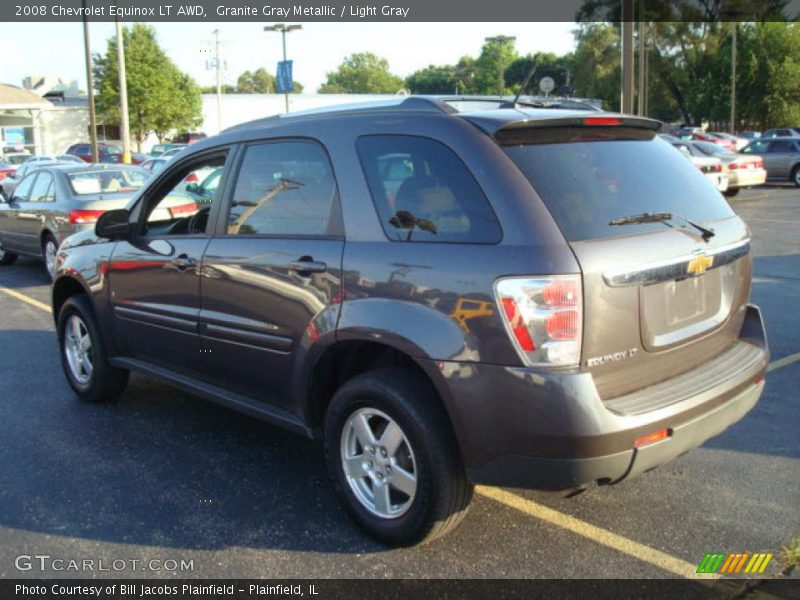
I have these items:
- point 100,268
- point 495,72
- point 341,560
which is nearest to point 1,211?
point 100,268

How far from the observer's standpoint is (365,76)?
135750 millimetres

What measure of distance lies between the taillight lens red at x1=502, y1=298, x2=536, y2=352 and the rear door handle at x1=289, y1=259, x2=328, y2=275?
992 mm

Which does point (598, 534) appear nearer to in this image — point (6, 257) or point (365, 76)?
point (6, 257)

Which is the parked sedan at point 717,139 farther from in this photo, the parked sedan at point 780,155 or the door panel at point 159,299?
the door panel at point 159,299

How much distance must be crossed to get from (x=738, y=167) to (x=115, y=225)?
774 inches

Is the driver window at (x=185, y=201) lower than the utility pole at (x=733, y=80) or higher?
lower

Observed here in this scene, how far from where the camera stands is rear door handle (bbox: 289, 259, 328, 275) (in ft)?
11.4

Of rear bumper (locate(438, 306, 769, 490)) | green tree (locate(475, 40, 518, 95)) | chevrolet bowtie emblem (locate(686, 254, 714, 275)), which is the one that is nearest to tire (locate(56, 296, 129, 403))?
rear bumper (locate(438, 306, 769, 490))

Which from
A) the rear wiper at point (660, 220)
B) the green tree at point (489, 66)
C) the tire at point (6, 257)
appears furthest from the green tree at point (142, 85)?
the green tree at point (489, 66)

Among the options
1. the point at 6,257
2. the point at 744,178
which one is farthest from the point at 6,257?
the point at 744,178

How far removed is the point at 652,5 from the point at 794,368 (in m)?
53.1

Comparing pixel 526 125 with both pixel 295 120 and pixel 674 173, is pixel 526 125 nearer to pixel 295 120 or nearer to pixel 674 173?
pixel 674 173

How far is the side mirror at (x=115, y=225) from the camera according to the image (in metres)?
4.76

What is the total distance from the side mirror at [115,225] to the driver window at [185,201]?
119mm
